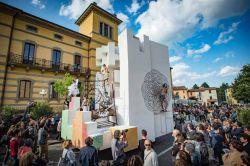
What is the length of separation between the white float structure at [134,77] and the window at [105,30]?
1410 cm

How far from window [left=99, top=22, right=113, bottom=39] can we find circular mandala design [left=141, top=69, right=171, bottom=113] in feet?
52.8

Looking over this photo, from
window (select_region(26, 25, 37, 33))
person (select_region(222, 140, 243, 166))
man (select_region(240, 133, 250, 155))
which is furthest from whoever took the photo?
window (select_region(26, 25, 37, 33))

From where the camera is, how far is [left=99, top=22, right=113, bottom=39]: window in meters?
24.3

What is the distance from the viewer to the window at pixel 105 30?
79.8 feet

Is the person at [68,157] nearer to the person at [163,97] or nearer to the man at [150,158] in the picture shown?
the man at [150,158]

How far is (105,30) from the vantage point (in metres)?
25.0

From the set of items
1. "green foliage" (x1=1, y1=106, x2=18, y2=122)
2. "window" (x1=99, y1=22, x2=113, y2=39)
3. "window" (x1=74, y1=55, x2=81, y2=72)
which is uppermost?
"window" (x1=99, y1=22, x2=113, y2=39)

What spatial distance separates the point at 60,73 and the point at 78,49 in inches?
185

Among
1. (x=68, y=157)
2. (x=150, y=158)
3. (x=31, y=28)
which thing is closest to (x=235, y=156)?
(x=150, y=158)

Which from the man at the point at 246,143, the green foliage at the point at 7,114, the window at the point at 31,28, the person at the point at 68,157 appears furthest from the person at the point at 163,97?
the window at the point at 31,28

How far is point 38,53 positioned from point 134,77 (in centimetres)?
1423

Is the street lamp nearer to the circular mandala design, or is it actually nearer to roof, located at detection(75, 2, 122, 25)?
the circular mandala design

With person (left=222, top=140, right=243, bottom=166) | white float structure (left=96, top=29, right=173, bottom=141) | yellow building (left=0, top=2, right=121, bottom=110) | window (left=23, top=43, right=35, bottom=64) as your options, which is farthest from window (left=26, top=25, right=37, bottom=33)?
person (left=222, top=140, right=243, bottom=166)

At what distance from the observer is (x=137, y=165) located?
269 centimetres
